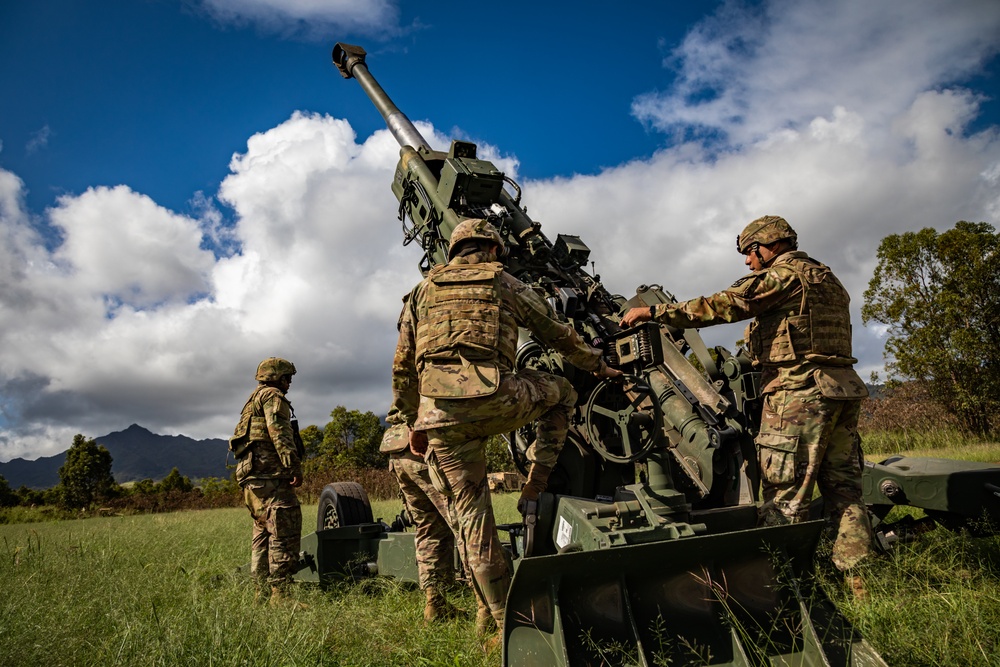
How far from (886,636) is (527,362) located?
10.0ft

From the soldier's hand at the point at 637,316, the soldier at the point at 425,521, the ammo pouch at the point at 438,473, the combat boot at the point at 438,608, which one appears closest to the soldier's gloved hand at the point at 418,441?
the ammo pouch at the point at 438,473

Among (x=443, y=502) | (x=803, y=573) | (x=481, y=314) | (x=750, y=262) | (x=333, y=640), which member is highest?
(x=750, y=262)

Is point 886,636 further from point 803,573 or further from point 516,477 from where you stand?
point 516,477

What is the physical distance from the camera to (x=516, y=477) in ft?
17.1

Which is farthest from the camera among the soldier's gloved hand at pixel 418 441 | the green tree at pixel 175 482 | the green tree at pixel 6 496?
the green tree at pixel 175 482

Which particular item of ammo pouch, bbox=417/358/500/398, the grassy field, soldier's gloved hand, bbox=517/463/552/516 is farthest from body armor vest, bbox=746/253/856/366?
ammo pouch, bbox=417/358/500/398

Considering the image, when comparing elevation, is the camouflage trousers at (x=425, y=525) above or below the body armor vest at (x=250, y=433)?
below

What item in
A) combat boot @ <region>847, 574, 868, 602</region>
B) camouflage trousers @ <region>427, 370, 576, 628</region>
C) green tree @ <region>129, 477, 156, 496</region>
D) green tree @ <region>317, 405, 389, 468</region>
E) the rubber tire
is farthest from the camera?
green tree @ <region>317, 405, 389, 468</region>

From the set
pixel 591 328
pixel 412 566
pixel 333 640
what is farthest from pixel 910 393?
pixel 333 640

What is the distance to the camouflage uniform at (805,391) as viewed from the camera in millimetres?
3422

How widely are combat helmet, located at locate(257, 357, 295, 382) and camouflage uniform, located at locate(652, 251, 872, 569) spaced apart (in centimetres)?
369

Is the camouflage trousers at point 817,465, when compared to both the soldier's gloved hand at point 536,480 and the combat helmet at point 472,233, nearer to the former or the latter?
the soldier's gloved hand at point 536,480

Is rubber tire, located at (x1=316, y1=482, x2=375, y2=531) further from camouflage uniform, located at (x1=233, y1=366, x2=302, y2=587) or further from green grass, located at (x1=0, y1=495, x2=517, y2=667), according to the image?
green grass, located at (x1=0, y1=495, x2=517, y2=667)

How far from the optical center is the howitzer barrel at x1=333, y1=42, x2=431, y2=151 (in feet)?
27.5
